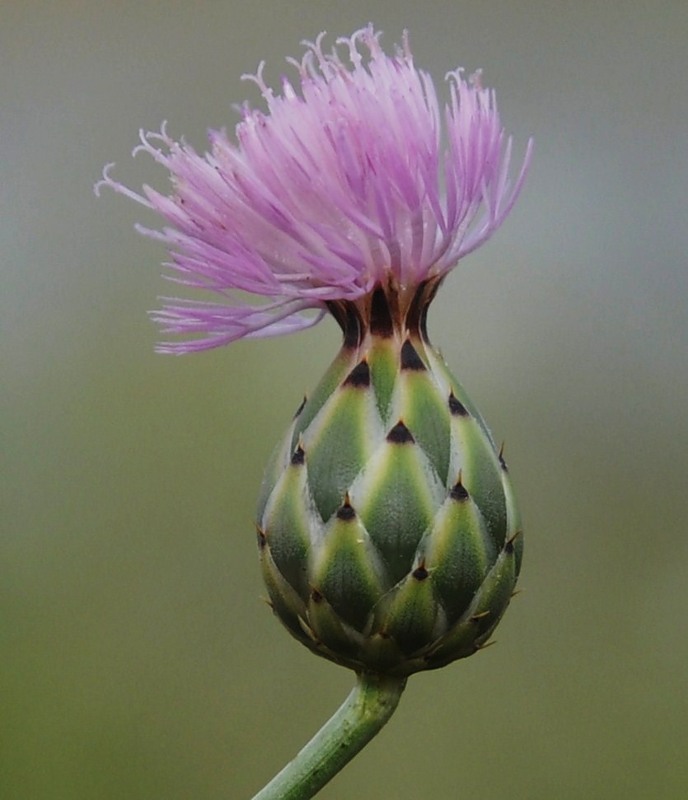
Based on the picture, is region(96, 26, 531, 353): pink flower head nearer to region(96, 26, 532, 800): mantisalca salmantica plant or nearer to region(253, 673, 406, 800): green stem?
region(96, 26, 532, 800): mantisalca salmantica plant

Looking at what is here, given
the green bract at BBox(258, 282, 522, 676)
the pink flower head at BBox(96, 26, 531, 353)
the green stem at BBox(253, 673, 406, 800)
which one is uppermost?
the pink flower head at BBox(96, 26, 531, 353)

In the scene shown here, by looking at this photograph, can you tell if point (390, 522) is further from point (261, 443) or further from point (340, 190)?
point (261, 443)

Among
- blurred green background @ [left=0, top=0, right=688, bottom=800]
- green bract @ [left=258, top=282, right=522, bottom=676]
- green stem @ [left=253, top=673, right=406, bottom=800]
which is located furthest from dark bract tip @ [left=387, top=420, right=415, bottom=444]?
blurred green background @ [left=0, top=0, right=688, bottom=800]

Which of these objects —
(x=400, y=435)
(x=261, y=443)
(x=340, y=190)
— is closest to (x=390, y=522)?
(x=400, y=435)

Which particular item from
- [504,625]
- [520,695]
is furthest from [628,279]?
[520,695]

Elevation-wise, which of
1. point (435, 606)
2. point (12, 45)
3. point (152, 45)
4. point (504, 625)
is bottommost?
point (504, 625)

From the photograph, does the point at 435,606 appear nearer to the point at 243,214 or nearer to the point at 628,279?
the point at 243,214

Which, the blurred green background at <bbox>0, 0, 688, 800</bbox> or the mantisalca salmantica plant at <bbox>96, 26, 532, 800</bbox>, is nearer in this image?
the mantisalca salmantica plant at <bbox>96, 26, 532, 800</bbox>
